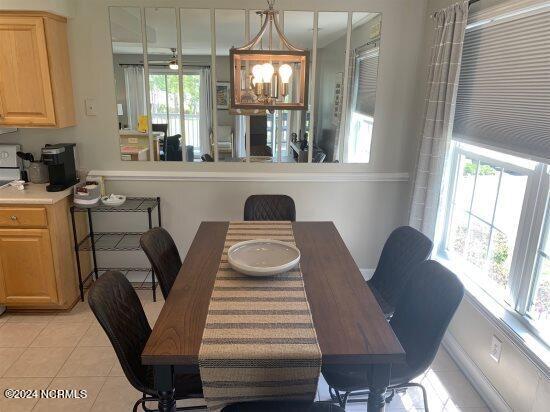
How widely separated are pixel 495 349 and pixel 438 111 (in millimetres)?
1456

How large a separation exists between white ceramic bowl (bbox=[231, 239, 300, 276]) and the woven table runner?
0.21m

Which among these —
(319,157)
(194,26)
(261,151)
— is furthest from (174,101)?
(319,157)

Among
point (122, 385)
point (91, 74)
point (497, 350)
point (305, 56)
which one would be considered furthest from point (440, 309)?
point (91, 74)

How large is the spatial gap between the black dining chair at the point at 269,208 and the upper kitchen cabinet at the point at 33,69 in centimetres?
154

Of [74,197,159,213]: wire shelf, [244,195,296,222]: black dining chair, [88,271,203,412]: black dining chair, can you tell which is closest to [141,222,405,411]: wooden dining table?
[88,271,203,412]: black dining chair

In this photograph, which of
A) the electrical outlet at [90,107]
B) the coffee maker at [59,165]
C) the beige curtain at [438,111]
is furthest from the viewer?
the electrical outlet at [90,107]

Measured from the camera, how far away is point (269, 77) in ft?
5.14

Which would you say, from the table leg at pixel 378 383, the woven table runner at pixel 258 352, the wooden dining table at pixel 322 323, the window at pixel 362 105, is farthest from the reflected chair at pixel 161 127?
the table leg at pixel 378 383

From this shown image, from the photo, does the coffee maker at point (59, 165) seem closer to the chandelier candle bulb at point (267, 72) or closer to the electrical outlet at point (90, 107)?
the electrical outlet at point (90, 107)

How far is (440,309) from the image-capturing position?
1646 millimetres

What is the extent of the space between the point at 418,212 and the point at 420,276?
1016 mm

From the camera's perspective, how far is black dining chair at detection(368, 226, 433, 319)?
85.6 inches

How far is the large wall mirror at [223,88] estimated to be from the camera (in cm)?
298

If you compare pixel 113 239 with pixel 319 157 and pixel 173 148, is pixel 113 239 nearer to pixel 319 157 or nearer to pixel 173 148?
pixel 173 148
